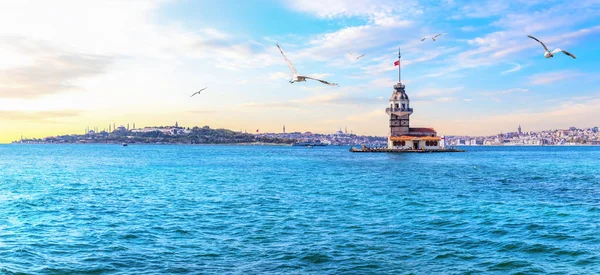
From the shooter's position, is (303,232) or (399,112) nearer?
(303,232)

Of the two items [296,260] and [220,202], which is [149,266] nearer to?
[296,260]

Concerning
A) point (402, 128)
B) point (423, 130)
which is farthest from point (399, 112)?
point (423, 130)

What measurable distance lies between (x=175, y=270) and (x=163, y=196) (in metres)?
17.0

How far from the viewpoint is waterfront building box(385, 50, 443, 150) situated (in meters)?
118

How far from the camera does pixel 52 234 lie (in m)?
17.6

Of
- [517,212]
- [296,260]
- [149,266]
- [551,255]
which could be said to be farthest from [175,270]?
[517,212]

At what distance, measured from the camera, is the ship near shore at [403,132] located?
118 m

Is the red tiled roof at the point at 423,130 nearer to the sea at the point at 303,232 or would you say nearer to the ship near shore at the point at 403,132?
the ship near shore at the point at 403,132

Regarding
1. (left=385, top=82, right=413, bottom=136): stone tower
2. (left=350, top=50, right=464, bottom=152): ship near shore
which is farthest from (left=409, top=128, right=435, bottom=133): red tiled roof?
(left=385, top=82, right=413, bottom=136): stone tower

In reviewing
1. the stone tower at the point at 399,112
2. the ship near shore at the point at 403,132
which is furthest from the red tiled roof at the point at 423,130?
the stone tower at the point at 399,112

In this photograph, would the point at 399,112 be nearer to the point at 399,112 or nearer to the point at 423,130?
the point at 399,112

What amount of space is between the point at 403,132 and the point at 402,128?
1027 millimetres

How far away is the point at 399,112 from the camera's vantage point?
120 meters

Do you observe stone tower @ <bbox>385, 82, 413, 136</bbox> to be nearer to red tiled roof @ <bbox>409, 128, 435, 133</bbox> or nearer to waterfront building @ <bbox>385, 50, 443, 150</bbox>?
waterfront building @ <bbox>385, 50, 443, 150</bbox>
